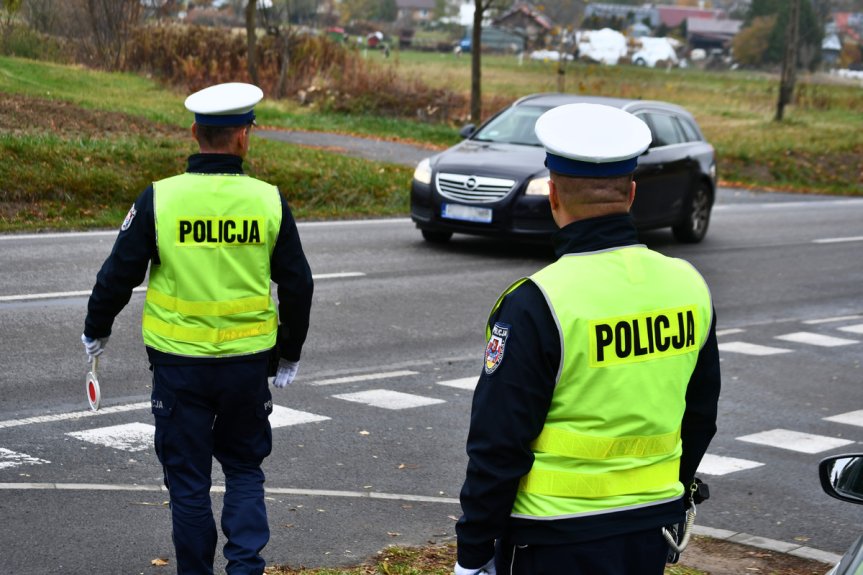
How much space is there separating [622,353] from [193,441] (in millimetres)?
2215

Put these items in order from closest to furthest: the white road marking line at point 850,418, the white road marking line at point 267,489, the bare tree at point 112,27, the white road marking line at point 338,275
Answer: the white road marking line at point 267,489 → the white road marking line at point 850,418 → the white road marking line at point 338,275 → the bare tree at point 112,27

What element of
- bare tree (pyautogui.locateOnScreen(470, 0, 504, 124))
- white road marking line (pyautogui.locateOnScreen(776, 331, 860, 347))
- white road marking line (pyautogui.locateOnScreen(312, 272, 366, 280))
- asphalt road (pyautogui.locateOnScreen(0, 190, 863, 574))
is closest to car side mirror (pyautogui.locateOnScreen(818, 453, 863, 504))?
asphalt road (pyautogui.locateOnScreen(0, 190, 863, 574))

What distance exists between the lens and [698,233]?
17.5m

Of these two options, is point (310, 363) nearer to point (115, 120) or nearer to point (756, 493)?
point (756, 493)

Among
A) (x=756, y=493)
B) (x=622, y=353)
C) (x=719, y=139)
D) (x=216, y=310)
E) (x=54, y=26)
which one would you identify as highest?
(x=622, y=353)

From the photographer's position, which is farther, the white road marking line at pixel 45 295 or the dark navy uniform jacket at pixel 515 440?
the white road marking line at pixel 45 295

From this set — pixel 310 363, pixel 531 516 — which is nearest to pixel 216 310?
pixel 531 516

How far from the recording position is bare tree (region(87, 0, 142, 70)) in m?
37.2

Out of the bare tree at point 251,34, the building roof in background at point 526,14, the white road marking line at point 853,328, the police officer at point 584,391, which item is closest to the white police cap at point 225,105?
the police officer at point 584,391

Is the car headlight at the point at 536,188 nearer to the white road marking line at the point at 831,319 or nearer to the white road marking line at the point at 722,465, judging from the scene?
the white road marking line at the point at 831,319

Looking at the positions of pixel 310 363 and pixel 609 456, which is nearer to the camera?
pixel 609 456

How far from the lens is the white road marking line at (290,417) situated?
26.1 feet

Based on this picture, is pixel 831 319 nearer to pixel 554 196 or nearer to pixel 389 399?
pixel 389 399

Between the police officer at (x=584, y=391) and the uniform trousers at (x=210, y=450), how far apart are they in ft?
6.39
